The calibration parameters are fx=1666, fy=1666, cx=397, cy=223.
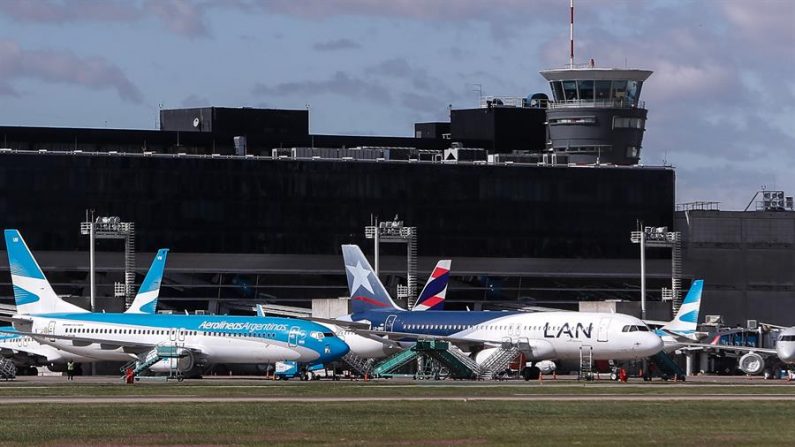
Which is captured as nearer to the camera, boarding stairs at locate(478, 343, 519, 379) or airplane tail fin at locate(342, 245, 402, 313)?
boarding stairs at locate(478, 343, 519, 379)

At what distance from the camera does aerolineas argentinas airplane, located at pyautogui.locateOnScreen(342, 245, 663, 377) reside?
335 ft

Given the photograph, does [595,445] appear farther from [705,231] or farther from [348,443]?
[705,231]

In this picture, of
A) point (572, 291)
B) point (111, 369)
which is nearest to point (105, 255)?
point (111, 369)

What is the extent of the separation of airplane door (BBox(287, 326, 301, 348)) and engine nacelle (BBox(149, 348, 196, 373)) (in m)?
6.17

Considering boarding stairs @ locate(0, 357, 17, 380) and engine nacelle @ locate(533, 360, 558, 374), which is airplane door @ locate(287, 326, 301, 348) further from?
boarding stairs @ locate(0, 357, 17, 380)

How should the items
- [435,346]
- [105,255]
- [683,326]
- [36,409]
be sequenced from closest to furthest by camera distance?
[36,409], [435,346], [683,326], [105,255]

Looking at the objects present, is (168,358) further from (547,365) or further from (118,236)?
(118,236)

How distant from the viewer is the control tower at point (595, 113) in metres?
172

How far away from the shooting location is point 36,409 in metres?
60.7

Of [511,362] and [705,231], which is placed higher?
[705,231]

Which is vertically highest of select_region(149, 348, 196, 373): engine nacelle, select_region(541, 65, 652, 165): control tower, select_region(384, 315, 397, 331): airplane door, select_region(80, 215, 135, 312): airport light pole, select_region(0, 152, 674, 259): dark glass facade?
select_region(541, 65, 652, 165): control tower

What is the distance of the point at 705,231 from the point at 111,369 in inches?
2771

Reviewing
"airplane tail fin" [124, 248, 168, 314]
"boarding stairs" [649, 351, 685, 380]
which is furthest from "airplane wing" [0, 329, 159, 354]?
"boarding stairs" [649, 351, 685, 380]

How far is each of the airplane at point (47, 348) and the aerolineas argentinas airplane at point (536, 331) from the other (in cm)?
1556
